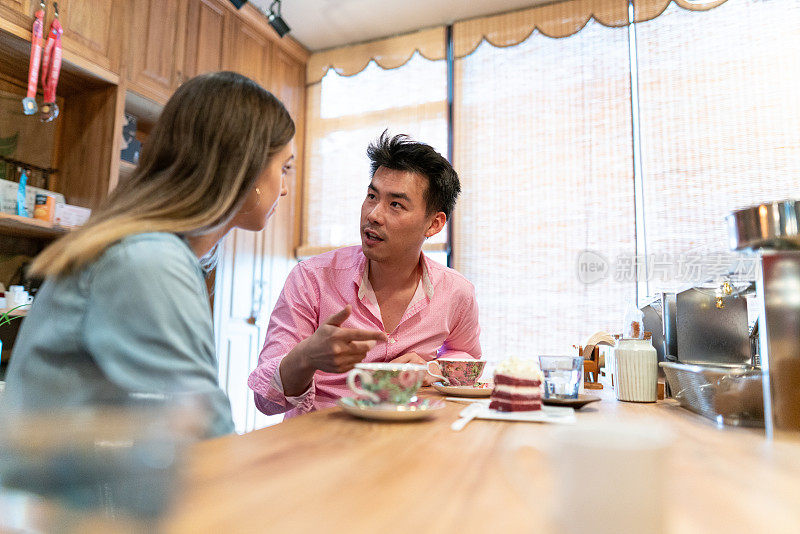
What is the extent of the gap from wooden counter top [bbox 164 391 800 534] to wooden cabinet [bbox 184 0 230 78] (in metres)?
3.13

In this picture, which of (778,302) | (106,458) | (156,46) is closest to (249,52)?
(156,46)

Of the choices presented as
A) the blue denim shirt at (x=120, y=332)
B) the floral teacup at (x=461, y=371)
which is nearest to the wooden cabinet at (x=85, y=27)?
the blue denim shirt at (x=120, y=332)

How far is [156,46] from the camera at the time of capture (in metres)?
3.05

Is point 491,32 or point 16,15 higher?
point 491,32

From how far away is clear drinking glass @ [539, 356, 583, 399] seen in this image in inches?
40.8

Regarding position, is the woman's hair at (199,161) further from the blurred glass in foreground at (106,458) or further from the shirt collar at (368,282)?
the shirt collar at (368,282)

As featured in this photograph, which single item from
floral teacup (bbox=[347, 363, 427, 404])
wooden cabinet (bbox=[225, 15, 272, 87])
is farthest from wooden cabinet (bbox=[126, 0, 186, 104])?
floral teacup (bbox=[347, 363, 427, 404])

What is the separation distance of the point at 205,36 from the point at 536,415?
11.0ft

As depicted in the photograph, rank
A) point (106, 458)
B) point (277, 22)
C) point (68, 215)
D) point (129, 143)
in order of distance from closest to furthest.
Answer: point (106, 458), point (68, 215), point (129, 143), point (277, 22)

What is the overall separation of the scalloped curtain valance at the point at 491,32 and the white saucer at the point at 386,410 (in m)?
3.39

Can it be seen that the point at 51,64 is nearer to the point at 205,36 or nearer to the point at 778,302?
the point at 205,36

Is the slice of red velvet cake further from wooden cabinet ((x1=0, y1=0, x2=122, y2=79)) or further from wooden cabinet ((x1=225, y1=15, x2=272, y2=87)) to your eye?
wooden cabinet ((x1=225, y1=15, x2=272, y2=87))

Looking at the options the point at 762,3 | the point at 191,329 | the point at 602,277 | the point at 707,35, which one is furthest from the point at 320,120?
the point at 191,329

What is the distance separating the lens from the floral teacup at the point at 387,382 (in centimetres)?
86
